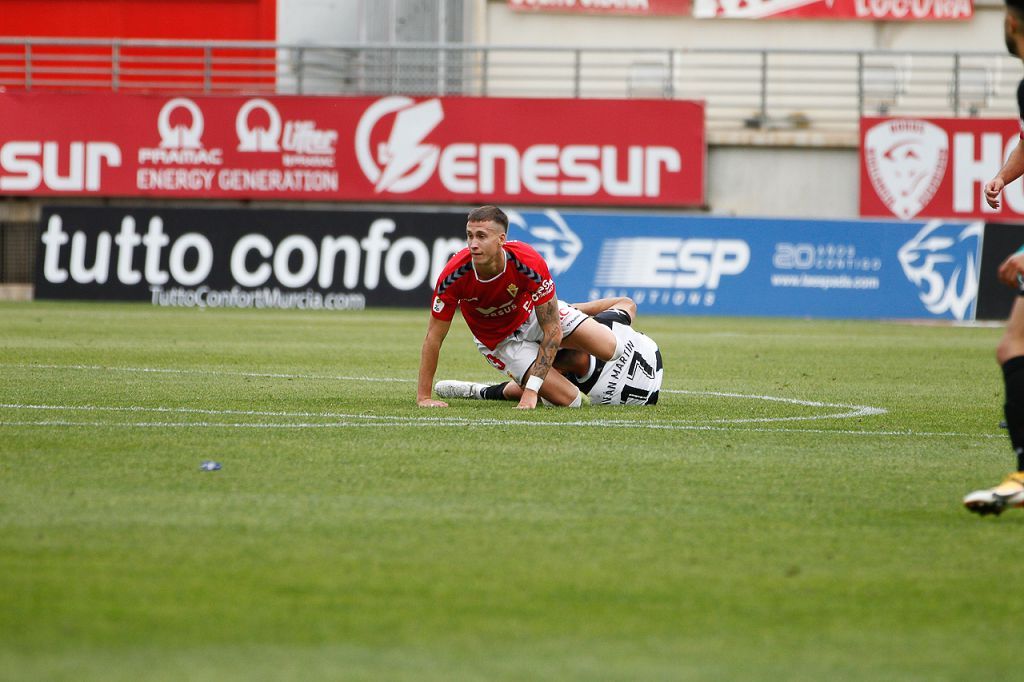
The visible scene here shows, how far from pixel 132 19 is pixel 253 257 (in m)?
11.0

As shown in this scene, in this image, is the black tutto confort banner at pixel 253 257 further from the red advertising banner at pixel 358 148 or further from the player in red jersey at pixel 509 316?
the player in red jersey at pixel 509 316

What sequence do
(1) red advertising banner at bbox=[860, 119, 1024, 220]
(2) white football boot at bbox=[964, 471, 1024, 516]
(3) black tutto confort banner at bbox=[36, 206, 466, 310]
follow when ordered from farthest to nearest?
(1) red advertising banner at bbox=[860, 119, 1024, 220], (3) black tutto confort banner at bbox=[36, 206, 466, 310], (2) white football boot at bbox=[964, 471, 1024, 516]

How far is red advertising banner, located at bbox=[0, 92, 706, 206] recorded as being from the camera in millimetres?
27969

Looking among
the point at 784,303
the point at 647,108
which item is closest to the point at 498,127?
the point at 647,108

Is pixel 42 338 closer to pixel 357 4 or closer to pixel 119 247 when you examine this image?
pixel 119 247

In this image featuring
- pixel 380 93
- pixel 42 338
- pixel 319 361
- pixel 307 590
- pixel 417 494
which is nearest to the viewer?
pixel 307 590

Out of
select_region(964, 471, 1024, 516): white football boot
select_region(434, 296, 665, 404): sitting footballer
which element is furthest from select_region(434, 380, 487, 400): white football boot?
select_region(964, 471, 1024, 516): white football boot

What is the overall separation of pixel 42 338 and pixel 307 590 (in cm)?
1228

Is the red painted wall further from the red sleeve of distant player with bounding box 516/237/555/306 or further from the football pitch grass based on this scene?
the red sleeve of distant player with bounding box 516/237/555/306

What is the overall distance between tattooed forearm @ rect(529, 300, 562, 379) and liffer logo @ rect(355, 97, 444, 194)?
19219mm

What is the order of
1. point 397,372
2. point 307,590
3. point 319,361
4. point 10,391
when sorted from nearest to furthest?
point 307,590 → point 10,391 → point 397,372 → point 319,361

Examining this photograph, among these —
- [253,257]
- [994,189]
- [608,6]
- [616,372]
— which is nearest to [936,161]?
[608,6]

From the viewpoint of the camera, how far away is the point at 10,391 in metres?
9.84

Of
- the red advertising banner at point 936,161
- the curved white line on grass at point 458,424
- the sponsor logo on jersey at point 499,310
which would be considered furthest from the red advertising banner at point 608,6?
the curved white line on grass at point 458,424
